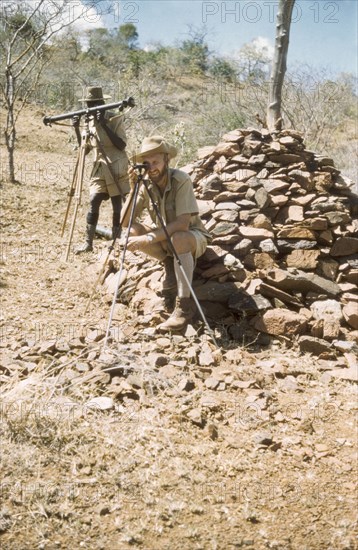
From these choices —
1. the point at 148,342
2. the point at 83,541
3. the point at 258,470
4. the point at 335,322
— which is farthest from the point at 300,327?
the point at 83,541

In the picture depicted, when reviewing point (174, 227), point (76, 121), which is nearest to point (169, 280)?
point (174, 227)

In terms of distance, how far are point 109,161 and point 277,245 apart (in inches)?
73.0

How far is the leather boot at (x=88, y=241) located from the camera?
210 inches

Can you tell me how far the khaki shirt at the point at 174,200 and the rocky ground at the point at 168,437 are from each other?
0.73m

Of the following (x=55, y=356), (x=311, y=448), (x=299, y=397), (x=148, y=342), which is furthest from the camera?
(x=148, y=342)

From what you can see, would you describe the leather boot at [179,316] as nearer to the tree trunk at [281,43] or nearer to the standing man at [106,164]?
the standing man at [106,164]

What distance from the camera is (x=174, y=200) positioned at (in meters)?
3.76

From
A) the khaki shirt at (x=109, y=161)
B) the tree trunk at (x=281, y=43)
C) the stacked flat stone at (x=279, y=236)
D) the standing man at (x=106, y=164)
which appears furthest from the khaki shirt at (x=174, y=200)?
the tree trunk at (x=281, y=43)

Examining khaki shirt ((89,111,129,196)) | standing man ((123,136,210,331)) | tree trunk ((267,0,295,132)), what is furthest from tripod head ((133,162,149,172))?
tree trunk ((267,0,295,132))

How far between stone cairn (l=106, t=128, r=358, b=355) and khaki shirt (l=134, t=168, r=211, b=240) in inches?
16.3

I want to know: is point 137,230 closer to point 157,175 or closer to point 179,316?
point 157,175

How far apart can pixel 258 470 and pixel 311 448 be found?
344 mm

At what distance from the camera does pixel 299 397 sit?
3.12 meters

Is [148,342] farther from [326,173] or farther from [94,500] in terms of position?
[326,173]
